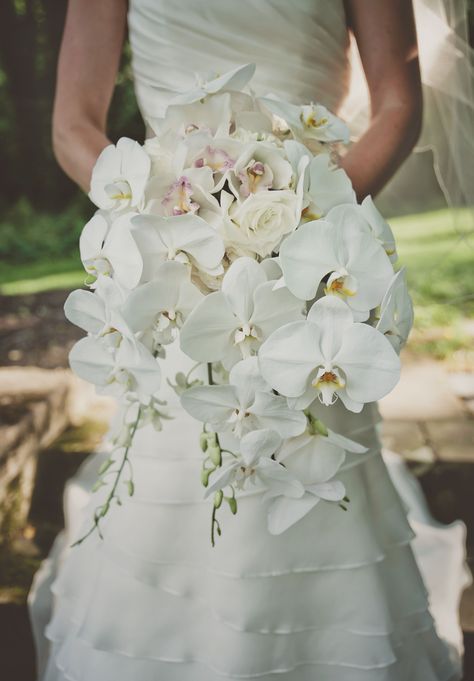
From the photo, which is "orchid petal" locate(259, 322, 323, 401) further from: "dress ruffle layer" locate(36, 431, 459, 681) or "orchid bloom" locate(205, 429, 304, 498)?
"dress ruffle layer" locate(36, 431, 459, 681)

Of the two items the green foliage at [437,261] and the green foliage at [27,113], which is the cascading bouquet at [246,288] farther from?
the green foliage at [27,113]

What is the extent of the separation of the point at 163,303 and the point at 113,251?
10 centimetres

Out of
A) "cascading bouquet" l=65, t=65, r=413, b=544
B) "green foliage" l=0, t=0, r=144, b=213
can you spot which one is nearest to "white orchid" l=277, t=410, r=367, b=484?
"cascading bouquet" l=65, t=65, r=413, b=544

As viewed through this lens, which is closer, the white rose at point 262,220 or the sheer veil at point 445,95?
the white rose at point 262,220

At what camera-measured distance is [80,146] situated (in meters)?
1.63

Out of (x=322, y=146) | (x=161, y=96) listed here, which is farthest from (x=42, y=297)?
(x=322, y=146)

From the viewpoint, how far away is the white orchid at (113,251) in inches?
39.8

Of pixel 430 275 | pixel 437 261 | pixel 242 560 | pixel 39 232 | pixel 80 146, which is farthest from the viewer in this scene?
pixel 39 232

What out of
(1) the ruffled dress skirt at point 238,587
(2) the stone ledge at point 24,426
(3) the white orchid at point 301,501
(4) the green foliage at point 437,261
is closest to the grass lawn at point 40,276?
(2) the stone ledge at point 24,426

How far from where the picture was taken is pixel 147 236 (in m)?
1.00

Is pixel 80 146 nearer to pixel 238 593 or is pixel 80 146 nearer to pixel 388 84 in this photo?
pixel 388 84

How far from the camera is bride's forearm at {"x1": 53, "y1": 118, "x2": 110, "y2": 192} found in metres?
1.61

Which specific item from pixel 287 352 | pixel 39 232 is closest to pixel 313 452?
pixel 287 352

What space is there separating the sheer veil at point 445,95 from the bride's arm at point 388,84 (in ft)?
0.80
